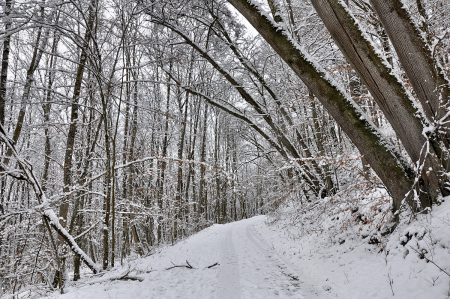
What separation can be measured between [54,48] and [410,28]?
11.1m

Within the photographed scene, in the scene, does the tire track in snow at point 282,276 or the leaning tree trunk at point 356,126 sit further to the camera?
the tire track in snow at point 282,276

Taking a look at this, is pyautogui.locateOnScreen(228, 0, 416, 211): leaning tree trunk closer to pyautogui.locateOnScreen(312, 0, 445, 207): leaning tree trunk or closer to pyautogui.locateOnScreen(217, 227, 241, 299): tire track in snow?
pyautogui.locateOnScreen(312, 0, 445, 207): leaning tree trunk

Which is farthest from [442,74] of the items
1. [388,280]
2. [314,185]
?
[314,185]

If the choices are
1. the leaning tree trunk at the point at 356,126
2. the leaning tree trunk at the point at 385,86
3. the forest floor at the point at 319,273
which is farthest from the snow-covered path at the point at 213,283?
the leaning tree trunk at the point at 385,86

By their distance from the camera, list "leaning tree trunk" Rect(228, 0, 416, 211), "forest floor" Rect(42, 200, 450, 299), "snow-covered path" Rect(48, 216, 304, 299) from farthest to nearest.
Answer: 1. "snow-covered path" Rect(48, 216, 304, 299)
2. "leaning tree trunk" Rect(228, 0, 416, 211)
3. "forest floor" Rect(42, 200, 450, 299)

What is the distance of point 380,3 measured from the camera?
13.5 ft

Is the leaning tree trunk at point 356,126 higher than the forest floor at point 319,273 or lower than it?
higher

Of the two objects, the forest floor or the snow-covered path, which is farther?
the snow-covered path

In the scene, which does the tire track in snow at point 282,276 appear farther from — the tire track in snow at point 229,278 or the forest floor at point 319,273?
the tire track in snow at point 229,278

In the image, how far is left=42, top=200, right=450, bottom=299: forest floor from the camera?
3641 millimetres

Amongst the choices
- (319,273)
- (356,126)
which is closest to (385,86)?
(356,126)

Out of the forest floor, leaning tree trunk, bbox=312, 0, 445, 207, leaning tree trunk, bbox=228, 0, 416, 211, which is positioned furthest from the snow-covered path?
leaning tree trunk, bbox=312, 0, 445, 207

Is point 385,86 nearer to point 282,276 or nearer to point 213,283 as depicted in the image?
point 282,276

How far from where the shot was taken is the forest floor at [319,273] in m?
3.64
